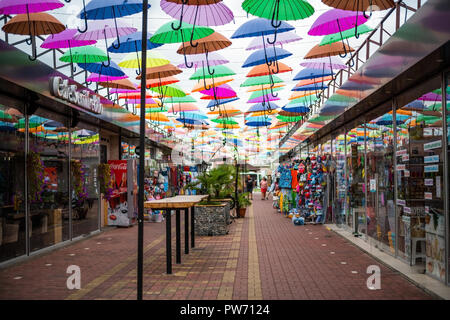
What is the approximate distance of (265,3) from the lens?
23.1ft

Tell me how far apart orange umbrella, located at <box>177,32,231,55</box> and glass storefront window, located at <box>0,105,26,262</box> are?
368 cm

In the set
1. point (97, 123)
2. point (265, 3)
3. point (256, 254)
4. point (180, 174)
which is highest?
point (265, 3)

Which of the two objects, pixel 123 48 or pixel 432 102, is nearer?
pixel 432 102

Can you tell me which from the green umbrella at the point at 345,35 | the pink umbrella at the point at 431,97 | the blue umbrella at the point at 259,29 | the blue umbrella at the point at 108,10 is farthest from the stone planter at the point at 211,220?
the pink umbrella at the point at 431,97

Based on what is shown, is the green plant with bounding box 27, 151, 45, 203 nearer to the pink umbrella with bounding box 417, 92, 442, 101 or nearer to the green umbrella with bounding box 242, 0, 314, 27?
the green umbrella with bounding box 242, 0, 314, 27

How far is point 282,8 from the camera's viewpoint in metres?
7.16

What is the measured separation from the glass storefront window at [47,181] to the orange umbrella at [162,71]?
257 cm

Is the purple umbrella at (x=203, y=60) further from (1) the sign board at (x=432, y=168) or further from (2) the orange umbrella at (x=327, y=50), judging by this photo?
(1) the sign board at (x=432, y=168)

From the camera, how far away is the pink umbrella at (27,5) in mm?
6742

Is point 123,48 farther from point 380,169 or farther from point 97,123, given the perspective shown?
point 380,169

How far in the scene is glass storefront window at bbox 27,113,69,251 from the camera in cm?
882

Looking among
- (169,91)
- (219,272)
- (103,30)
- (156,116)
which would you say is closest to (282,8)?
(103,30)
